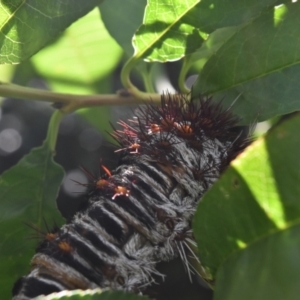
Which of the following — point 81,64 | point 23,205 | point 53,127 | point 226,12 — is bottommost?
point 81,64

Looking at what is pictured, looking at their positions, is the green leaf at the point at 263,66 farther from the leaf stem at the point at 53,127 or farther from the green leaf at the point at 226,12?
the leaf stem at the point at 53,127

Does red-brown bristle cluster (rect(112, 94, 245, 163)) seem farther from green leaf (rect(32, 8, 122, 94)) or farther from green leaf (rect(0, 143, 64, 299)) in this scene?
green leaf (rect(32, 8, 122, 94))

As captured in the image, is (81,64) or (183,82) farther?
(81,64)

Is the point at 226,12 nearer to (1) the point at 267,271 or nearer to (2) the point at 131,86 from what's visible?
(2) the point at 131,86

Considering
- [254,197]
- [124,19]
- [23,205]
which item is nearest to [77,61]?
[124,19]

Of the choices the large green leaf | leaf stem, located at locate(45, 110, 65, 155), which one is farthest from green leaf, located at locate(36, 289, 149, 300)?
the large green leaf

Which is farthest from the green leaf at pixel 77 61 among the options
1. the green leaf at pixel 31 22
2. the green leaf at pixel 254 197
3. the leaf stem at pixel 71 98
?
the green leaf at pixel 254 197
